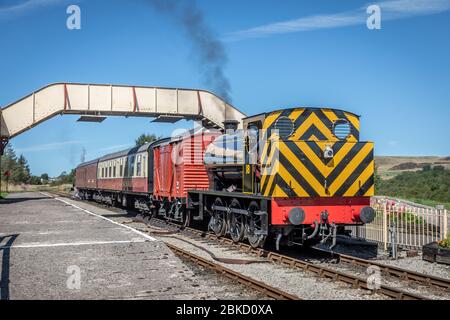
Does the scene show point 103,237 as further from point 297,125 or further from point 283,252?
point 297,125

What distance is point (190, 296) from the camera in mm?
7137

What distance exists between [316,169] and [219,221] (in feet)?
14.7

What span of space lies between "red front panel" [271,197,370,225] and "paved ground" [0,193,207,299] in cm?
221

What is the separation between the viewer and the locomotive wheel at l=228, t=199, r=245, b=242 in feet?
39.1

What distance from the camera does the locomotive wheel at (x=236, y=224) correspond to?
11906 millimetres

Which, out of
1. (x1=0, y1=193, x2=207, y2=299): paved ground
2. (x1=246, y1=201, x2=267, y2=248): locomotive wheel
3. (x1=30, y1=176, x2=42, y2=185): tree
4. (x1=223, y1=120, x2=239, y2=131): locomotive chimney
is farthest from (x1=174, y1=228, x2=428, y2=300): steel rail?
(x1=30, y1=176, x2=42, y2=185): tree

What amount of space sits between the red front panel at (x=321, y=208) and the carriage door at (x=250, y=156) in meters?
1.05

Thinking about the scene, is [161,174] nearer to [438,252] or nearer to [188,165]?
[188,165]

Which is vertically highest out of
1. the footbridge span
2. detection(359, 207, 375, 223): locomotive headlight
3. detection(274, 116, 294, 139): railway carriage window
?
the footbridge span

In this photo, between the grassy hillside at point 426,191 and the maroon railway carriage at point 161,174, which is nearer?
the maroon railway carriage at point 161,174

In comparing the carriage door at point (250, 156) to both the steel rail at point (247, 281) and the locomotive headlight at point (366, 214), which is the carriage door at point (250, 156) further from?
the locomotive headlight at point (366, 214)

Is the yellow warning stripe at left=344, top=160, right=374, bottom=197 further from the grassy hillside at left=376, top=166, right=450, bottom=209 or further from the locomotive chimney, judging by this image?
the grassy hillside at left=376, top=166, right=450, bottom=209

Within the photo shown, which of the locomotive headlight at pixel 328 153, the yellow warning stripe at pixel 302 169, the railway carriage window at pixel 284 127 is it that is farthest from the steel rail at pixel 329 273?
the railway carriage window at pixel 284 127

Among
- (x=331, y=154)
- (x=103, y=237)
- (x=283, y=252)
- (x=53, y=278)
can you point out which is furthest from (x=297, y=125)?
(x=103, y=237)
